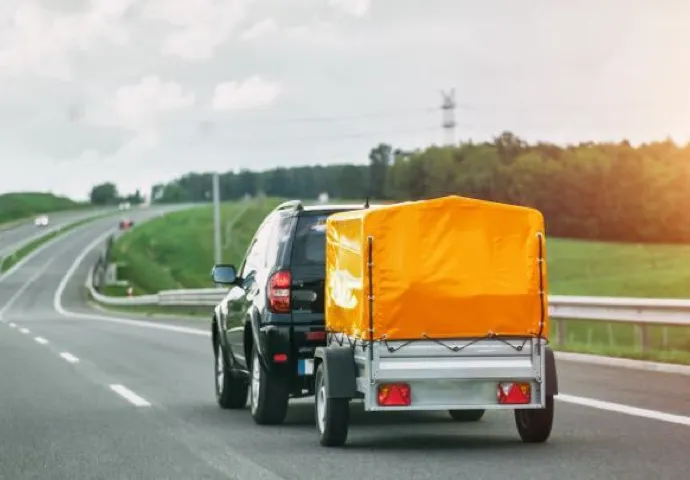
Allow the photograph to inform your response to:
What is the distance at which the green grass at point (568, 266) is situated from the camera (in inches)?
1812

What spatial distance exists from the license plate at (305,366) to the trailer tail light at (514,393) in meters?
2.29

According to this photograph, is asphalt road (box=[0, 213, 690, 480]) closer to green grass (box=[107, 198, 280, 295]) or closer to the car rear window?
the car rear window

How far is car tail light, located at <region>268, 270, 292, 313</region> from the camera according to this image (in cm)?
1198

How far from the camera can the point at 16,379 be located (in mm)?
18234

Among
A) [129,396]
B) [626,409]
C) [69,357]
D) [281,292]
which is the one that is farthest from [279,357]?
[69,357]

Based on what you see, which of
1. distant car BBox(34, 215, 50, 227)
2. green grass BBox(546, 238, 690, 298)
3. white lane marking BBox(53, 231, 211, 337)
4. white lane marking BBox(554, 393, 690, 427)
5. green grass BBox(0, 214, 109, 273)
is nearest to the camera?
white lane marking BBox(554, 393, 690, 427)

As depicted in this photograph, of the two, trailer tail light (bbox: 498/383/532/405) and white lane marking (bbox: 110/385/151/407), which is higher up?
trailer tail light (bbox: 498/383/532/405)

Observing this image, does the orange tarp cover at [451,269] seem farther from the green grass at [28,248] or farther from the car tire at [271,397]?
the green grass at [28,248]

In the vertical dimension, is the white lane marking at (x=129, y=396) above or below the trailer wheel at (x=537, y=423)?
below

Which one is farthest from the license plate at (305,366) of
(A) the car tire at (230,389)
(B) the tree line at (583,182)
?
(B) the tree line at (583,182)

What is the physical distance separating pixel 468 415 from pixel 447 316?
257 centimetres

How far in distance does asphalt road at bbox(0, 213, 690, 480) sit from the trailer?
15.0 inches

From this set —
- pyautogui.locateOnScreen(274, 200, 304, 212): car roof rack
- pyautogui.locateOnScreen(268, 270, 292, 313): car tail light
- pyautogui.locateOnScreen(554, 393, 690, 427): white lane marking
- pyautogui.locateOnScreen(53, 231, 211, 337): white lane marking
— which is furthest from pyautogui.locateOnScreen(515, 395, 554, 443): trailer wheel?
pyautogui.locateOnScreen(53, 231, 211, 337): white lane marking

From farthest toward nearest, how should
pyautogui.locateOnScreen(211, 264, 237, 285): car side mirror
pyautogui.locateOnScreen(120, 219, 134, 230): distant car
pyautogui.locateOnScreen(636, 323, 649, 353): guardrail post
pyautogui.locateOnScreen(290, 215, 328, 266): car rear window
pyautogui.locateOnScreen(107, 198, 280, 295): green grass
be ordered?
pyautogui.locateOnScreen(120, 219, 134, 230): distant car < pyautogui.locateOnScreen(107, 198, 280, 295): green grass < pyautogui.locateOnScreen(636, 323, 649, 353): guardrail post < pyautogui.locateOnScreen(211, 264, 237, 285): car side mirror < pyautogui.locateOnScreen(290, 215, 328, 266): car rear window
